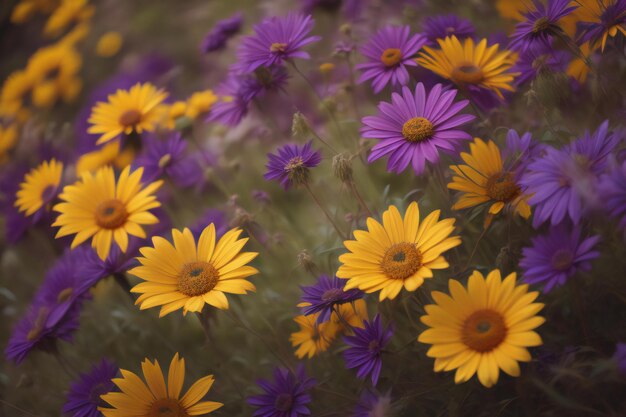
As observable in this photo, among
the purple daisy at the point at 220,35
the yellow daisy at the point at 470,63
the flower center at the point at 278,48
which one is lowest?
the yellow daisy at the point at 470,63

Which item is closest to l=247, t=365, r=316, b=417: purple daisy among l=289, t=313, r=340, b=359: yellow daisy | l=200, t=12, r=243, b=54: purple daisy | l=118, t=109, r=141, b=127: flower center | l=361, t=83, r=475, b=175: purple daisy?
l=289, t=313, r=340, b=359: yellow daisy

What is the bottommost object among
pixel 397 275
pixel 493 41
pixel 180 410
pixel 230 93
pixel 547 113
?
pixel 180 410

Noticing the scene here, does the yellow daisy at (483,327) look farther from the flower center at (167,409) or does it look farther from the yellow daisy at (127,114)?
the yellow daisy at (127,114)

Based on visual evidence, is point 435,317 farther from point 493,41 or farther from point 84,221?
point 493,41

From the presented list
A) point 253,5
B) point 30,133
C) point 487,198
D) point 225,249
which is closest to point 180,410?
point 225,249

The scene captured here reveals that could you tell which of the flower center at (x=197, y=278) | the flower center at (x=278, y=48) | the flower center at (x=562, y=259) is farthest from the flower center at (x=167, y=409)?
the flower center at (x=278, y=48)

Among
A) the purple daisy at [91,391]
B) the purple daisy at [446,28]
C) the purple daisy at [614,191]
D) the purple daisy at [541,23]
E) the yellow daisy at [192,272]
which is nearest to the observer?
the purple daisy at [614,191]
